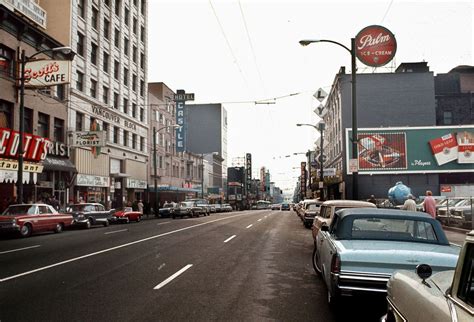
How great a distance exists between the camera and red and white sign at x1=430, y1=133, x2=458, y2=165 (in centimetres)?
4378

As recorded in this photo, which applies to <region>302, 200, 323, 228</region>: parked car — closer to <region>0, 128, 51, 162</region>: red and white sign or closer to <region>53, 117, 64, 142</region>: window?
<region>0, 128, 51, 162</region>: red and white sign

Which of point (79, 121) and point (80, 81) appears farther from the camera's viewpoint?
point (80, 81)

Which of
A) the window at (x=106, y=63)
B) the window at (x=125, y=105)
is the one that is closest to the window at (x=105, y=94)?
the window at (x=106, y=63)

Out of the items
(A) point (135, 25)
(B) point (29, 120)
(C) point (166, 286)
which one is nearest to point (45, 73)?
(B) point (29, 120)

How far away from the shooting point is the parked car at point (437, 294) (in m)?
2.68

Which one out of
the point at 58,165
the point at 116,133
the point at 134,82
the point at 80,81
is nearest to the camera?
the point at 58,165

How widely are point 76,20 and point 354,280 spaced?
3481 cm

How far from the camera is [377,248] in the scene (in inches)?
225

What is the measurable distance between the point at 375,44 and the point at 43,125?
22520 mm

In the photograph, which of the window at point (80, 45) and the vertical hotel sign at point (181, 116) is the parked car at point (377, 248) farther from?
the vertical hotel sign at point (181, 116)

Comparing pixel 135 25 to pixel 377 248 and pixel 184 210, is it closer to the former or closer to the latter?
pixel 184 210

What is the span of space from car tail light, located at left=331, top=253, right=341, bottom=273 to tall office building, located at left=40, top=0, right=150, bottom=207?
101 ft

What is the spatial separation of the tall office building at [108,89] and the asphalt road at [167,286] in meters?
23.3

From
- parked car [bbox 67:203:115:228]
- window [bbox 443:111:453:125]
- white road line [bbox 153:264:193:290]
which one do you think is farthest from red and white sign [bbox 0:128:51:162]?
window [bbox 443:111:453:125]
